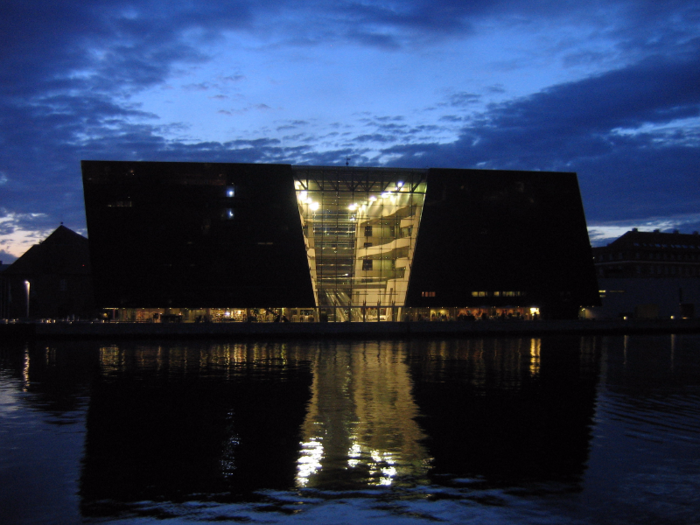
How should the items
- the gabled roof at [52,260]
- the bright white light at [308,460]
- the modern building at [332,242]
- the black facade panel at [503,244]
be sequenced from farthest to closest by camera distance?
the gabled roof at [52,260], the black facade panel at [503,244], the modern building at [332,242], the bright white light at [308,460]

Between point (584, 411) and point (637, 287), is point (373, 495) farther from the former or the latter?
point (637, 287)

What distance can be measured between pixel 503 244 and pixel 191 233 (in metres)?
30.3

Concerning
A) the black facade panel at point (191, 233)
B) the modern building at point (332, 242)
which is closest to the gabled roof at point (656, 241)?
the modern building at point (332, 242)

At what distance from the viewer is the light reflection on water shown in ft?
33.0

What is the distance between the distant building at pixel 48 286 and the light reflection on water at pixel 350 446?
52.1 meters

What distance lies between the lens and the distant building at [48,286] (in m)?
75.8

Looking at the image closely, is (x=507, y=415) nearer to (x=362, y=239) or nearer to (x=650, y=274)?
(x=362, y=239)

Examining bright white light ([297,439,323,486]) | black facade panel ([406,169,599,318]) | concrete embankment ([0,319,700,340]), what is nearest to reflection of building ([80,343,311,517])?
bright white light ([297,439,323,486])

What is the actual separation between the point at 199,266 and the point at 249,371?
3361 cm

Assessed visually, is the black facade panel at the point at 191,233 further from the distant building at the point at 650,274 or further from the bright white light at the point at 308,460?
the bright white light at the point at 308,460

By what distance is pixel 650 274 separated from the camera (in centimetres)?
10706

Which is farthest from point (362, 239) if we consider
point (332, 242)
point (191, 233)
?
point (191, 233)

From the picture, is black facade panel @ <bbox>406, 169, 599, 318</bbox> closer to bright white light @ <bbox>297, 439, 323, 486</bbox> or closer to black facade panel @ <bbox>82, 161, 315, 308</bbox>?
black facade panel @ <bbox>82, 161, 315, 308</bbox>

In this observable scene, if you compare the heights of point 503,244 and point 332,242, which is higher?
point 332,242
